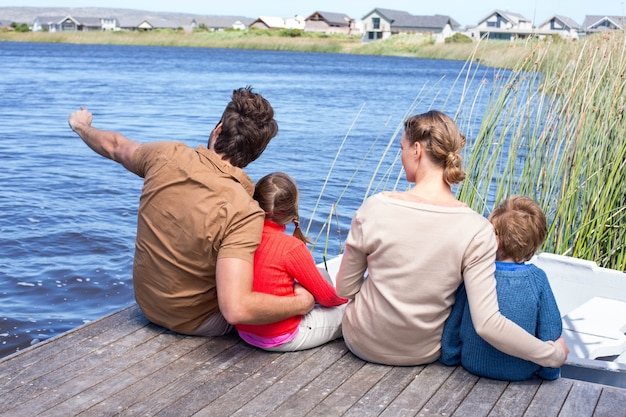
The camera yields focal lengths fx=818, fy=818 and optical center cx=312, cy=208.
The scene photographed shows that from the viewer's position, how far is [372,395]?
8.30 feet

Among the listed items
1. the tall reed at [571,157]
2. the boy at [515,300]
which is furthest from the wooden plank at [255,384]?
the tall reed at [571,157]

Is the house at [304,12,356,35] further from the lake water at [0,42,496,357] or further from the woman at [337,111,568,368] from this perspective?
the woman at [337,111,568,368]

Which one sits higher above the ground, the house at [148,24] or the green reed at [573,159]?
the green reed at [573,159]

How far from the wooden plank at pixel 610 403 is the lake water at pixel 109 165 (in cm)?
178

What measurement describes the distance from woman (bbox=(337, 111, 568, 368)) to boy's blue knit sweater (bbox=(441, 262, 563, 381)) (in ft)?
0.17

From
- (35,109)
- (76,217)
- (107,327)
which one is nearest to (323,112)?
(35,109)

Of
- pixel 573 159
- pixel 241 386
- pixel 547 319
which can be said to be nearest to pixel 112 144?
pixel 241 386

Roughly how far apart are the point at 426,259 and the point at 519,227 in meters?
0.32

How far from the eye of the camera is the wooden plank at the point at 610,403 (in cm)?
244

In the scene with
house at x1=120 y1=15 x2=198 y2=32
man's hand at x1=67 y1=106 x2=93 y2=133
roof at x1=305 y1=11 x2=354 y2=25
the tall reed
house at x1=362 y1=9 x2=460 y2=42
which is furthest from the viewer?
house at x1=120 y1=15 x2=198 y2=32

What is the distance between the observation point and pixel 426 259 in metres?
2.56

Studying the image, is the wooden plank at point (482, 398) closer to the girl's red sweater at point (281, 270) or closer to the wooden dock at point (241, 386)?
the wooden dock at point (241, 386)

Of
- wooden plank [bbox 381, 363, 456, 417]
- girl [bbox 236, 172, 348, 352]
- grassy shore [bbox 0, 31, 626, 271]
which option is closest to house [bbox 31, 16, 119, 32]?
grassy shore [bbox 0, 31, 626, 271]

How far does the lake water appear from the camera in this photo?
19.0 feet
